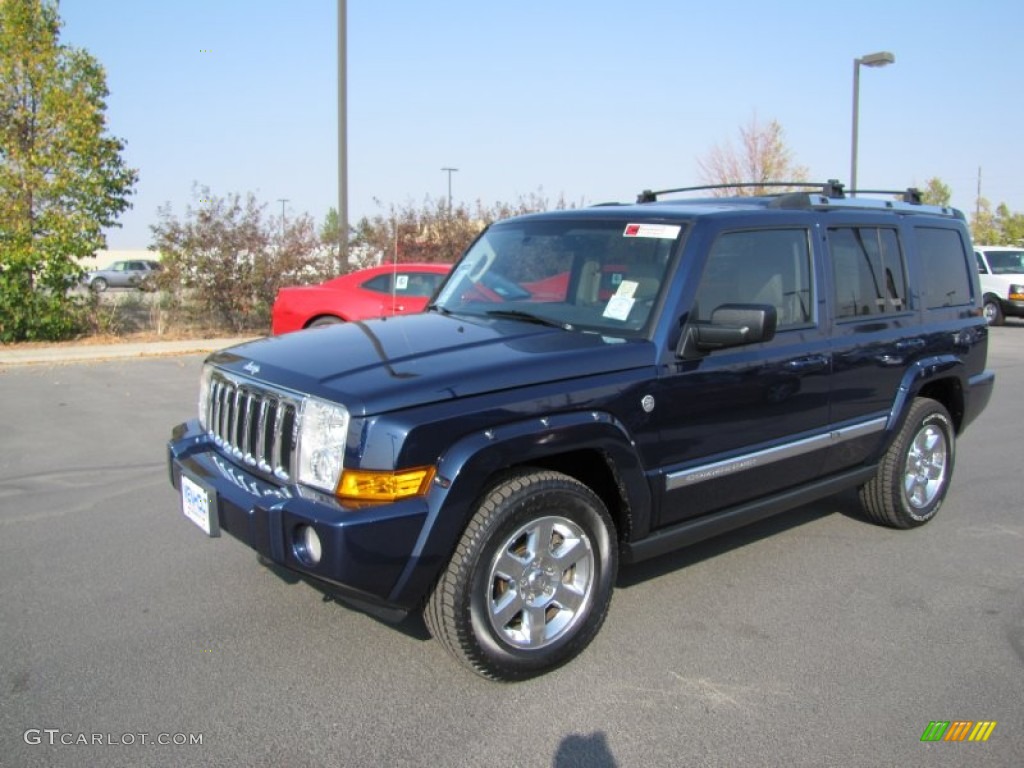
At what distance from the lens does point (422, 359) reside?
3.50 metres

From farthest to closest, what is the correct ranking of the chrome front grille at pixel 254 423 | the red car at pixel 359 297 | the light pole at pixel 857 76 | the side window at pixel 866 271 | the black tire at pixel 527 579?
the light pole at pixel 857 76
the red car at pixel 359 297
the side window at pixel 866 271
the chrome front grille at pixel 254 423
the black tire at pixel 527 579

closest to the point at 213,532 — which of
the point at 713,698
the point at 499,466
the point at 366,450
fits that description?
the point at 366,450

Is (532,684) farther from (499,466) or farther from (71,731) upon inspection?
(71,731)

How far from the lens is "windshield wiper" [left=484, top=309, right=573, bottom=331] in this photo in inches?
159

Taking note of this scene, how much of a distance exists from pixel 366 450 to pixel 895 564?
3.27 meters

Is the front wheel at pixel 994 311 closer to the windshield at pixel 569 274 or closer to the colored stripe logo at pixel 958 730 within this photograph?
the windshield at pixel 569 274

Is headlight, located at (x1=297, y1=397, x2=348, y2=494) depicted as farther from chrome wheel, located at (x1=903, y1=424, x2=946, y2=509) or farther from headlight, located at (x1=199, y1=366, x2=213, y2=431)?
chrome wheel, located at (x1=903, y1=424, x2=946, y2=509)

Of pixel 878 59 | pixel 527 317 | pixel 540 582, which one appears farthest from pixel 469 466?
pixel 878 59

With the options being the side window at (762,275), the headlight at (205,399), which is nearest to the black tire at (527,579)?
the side window at (762,275)

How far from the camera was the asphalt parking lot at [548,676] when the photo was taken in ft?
9.91

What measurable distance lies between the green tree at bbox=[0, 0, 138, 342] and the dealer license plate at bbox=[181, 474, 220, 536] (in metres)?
11.6

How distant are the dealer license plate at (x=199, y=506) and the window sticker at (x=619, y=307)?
190 cm

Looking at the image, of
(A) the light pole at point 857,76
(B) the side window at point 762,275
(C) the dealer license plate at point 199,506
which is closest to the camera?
(C) the dealer license plate at point 199,506

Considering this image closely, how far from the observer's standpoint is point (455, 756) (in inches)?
116
